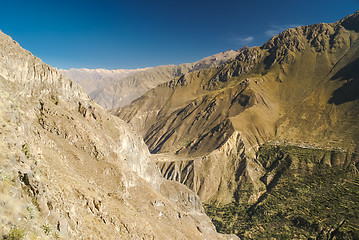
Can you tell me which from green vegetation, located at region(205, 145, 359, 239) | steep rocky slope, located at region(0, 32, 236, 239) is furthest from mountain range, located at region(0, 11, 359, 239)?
green vegetation, located at region(205, 145, 359, 239)

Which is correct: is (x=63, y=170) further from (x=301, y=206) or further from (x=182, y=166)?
(x=182, y=166)

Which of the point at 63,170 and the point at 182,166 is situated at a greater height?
the point at 63,170

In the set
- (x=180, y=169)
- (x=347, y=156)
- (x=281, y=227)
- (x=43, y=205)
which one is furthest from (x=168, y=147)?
(x=43, y=205)

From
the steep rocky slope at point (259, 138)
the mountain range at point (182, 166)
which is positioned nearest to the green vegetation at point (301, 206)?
the mountain range at point (182, 166)

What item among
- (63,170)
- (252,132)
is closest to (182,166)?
(252,132)

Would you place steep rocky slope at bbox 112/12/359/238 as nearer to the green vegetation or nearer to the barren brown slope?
the barren brown slope

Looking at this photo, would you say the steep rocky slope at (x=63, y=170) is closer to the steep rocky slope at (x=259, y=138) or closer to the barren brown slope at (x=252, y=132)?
the steep rocky slope at (x=259, y=138)
